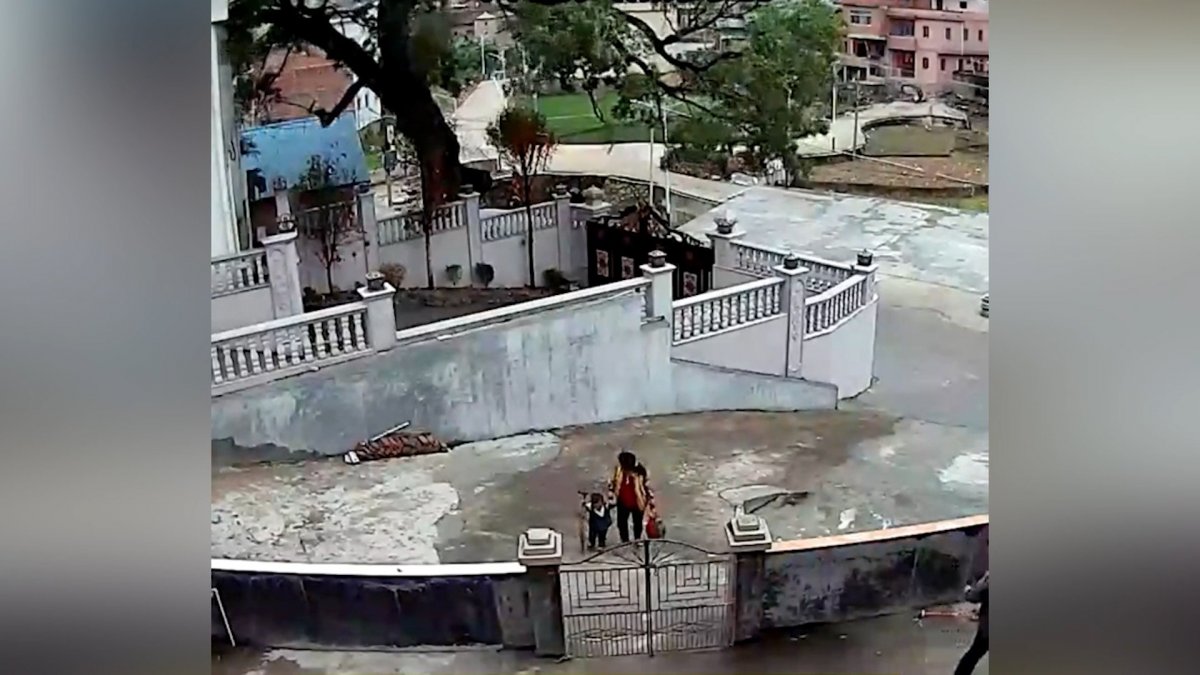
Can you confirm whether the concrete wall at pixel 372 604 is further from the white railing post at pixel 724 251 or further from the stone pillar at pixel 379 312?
the white railing post at pixel 724 251

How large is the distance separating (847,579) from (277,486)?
1.09m

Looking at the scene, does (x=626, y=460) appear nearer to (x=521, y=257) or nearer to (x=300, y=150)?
(x=521, y=257)

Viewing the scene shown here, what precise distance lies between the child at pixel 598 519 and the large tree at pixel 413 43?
635mm

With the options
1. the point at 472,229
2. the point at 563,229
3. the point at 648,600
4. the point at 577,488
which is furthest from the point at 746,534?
the point at 472,229

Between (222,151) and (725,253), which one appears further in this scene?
(725,253)

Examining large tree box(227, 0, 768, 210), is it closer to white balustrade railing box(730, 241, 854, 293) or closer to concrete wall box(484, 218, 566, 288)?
concrete wall box(484, 218, 566, 288)

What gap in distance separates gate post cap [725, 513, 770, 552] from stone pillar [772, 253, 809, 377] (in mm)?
290

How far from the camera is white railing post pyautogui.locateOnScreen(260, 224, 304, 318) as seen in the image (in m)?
1.99

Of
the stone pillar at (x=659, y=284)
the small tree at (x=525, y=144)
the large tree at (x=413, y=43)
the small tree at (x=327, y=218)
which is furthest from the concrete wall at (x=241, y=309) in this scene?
the stone pillar at (x=659, y=284)

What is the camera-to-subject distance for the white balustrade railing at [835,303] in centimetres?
205

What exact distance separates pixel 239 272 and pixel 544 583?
81cm

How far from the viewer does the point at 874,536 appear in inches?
79.5
